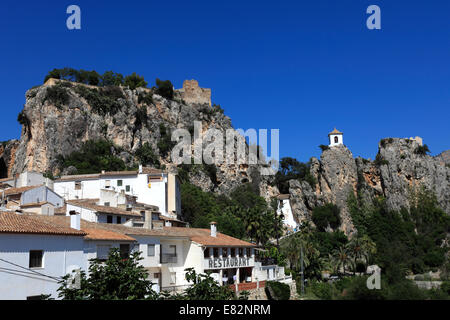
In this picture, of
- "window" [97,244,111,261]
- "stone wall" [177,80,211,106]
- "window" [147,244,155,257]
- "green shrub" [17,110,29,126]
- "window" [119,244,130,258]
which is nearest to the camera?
"window" [97,244,111,261]

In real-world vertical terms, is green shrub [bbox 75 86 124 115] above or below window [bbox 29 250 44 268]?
above

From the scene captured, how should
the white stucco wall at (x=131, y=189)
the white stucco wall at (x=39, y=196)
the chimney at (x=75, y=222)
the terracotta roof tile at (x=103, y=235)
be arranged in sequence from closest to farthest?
the chimney at (x=75, y=222), the terracotta roof tile at (x=103, y=235), the white stucco wall at (x=39, y=196), the white stucco wall at (x=131, y=189)

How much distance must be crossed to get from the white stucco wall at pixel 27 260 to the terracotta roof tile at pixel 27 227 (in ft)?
1.13

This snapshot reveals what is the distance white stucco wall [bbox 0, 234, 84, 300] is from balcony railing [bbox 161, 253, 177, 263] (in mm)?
10460

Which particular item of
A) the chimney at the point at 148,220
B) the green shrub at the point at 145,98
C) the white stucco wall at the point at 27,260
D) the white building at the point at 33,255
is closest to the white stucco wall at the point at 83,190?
the chimney at the point at 148,220

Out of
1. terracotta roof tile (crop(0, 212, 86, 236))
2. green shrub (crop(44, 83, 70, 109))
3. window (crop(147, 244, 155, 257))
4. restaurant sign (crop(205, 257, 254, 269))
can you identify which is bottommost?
restaurant sign (crop(205, 257, 254, 269))

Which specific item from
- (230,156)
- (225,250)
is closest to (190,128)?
(230,156)

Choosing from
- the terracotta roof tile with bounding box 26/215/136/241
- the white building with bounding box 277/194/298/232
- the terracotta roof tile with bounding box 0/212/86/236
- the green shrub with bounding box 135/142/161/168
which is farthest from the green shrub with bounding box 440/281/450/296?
the green shrub with bounding box 135/142/161/168

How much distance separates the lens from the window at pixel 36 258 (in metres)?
24.8

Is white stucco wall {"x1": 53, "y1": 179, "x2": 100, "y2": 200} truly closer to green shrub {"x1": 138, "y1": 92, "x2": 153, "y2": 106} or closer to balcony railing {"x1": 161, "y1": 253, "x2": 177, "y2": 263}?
balcony railing {"x1": 161, "y1": 253, "x2": 177, "y2": 263}

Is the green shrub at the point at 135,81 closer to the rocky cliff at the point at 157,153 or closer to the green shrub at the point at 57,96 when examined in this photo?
the rocky cliff at the point at 157,153

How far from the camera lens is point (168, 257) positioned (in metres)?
38.0

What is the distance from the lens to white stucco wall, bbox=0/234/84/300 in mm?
23234
